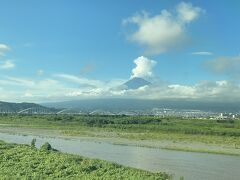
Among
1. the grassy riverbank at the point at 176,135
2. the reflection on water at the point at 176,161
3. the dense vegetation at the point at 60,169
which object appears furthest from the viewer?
the grassy riverbank at the point at 176,135

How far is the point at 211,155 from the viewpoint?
3722cm

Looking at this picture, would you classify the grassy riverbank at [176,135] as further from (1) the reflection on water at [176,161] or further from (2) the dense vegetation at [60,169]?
(2) the dense vegetation at [60,169]

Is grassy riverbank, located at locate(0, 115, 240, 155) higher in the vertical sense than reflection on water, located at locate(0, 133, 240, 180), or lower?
higher

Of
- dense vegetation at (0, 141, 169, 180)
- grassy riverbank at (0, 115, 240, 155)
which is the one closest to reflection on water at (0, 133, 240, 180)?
dense vegetation at (0, 141, 169, 180)

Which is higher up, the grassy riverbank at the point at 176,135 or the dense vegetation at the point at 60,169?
the grassy riverbank at the point at 176,135

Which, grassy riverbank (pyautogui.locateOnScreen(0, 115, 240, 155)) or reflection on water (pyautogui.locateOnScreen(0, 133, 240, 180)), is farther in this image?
grassy riverbank (pyautogui.locateOnScreen(0, 115, 240, 155))

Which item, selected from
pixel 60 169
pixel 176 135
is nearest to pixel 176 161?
pixel 60 169

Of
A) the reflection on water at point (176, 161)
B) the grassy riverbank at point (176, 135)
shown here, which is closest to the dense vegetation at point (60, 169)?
the reflection on water at point (176, 161)

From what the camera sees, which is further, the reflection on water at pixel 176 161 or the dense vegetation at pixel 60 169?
the reflection on water at pixel 176 161

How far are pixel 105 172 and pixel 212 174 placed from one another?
751 centimetres

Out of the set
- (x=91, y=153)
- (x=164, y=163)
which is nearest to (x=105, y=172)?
(x=164, y=163)

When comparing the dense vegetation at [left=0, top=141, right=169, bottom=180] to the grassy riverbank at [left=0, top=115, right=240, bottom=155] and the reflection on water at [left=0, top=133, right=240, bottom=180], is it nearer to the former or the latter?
the reflection on water at [left=0, top=133, right=240, bottom=180]

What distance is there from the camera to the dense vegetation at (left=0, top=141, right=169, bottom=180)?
22.3 m

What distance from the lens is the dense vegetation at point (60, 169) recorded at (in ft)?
73.2
